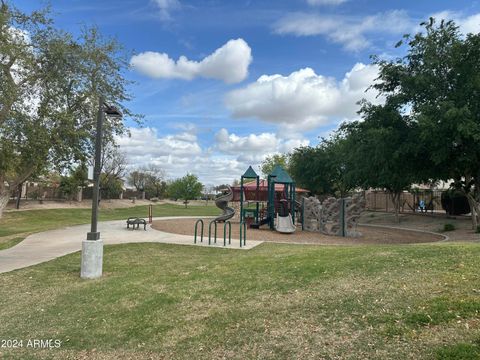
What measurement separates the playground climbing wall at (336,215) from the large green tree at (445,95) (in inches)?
148

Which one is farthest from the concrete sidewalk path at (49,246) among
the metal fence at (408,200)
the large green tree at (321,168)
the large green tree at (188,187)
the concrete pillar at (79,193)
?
the large green tree at (188,187)

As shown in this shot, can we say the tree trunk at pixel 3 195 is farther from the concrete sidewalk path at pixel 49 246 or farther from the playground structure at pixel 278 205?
the playground structure at pixel 278 205

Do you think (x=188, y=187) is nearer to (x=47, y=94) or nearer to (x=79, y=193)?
(x=79, y=193)

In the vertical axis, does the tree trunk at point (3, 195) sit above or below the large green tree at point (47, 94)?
below

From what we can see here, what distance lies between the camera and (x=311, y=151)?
119 feet

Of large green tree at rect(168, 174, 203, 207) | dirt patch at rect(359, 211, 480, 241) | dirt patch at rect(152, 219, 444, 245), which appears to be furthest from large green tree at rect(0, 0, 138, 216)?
large green tree at rect(168, 174, 203, 207)

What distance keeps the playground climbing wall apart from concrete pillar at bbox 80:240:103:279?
1194 cm

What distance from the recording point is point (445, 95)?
51.6 feet

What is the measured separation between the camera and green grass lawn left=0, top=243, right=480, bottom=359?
381 cm

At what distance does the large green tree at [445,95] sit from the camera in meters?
14.1

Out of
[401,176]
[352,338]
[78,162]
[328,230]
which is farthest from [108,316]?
[401,176]

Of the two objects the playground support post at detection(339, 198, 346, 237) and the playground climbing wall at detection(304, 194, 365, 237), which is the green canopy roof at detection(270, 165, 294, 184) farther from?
the playground support post at detection(339, 198, 346, 237)

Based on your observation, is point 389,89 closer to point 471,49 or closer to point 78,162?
point 471,49

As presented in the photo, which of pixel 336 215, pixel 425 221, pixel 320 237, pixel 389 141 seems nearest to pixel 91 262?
pixel 320 237
